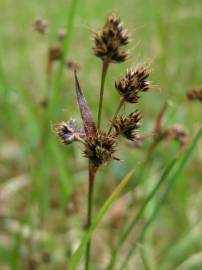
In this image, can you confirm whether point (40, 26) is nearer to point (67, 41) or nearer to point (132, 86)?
point (67, 41)

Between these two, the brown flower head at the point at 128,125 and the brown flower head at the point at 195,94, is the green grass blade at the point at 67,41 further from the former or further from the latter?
the brown flower head at the point at 128,125

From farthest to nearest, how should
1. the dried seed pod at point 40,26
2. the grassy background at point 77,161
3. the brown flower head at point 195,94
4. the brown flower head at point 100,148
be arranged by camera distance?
the grassy background at point 77,161
the dried seed pod at point 40,26
the brown flower head at point 195,94
the brown flower head at point 100,148

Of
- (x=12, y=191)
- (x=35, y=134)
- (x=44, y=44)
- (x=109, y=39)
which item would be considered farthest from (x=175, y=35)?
(x=109, y=39)

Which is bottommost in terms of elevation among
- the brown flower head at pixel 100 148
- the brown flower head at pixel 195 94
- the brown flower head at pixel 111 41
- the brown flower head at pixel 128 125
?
the brown flower head at pixel 100 148

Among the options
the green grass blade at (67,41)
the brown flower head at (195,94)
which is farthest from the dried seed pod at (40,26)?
the brown flower head at (195,94)

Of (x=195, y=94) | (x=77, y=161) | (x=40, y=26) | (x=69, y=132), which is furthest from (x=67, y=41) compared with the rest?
(x=77, y=161)

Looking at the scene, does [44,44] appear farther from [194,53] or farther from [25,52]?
[194,53]

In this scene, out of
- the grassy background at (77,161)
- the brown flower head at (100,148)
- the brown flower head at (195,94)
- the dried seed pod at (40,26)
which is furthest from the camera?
the grassy background at (77,161)
